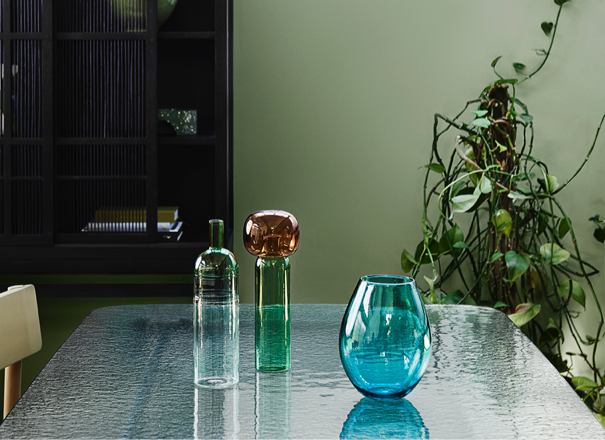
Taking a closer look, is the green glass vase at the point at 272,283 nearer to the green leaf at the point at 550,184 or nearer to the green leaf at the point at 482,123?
the green leaf at the point at 482,123

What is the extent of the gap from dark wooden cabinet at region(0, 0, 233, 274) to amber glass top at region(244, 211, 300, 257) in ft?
3.74

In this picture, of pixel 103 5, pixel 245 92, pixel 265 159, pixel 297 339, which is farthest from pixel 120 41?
pixel 297 339

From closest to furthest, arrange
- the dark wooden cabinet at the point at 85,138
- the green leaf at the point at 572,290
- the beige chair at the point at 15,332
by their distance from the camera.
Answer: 1. the beige chair at the point at 15,332
2. the dark wooden cabinet at the point at 85,138
3. the green leaf at the point at 572,290

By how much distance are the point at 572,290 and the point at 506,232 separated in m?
0.38

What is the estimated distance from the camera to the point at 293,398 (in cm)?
75

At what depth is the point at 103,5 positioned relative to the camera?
1.92 metres

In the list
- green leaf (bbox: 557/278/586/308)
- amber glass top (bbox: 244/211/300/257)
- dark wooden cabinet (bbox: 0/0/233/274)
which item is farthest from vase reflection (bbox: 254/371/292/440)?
green leaf (bbox: 557/278/586/308)

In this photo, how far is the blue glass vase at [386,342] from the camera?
0.72 meters

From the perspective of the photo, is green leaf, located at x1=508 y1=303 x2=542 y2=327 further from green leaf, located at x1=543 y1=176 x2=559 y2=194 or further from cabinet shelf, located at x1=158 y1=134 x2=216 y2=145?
cabinet shelf, located at x1=158 y1=134 x2=216 y2=145

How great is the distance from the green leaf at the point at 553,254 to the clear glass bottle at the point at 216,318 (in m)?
1.57

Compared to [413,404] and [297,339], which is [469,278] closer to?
[297,339]

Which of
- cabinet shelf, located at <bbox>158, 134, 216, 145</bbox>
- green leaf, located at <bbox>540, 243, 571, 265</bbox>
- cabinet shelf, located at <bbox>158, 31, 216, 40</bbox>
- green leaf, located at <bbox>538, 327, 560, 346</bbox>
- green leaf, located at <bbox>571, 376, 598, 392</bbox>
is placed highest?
cabinet shelf, located at <bbox>158, 31, 216, 40</bbox>

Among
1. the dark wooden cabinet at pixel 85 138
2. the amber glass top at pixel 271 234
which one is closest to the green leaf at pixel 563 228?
the dark wooden cabinet at pixel 85 138

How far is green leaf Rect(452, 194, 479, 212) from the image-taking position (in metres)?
1.98
